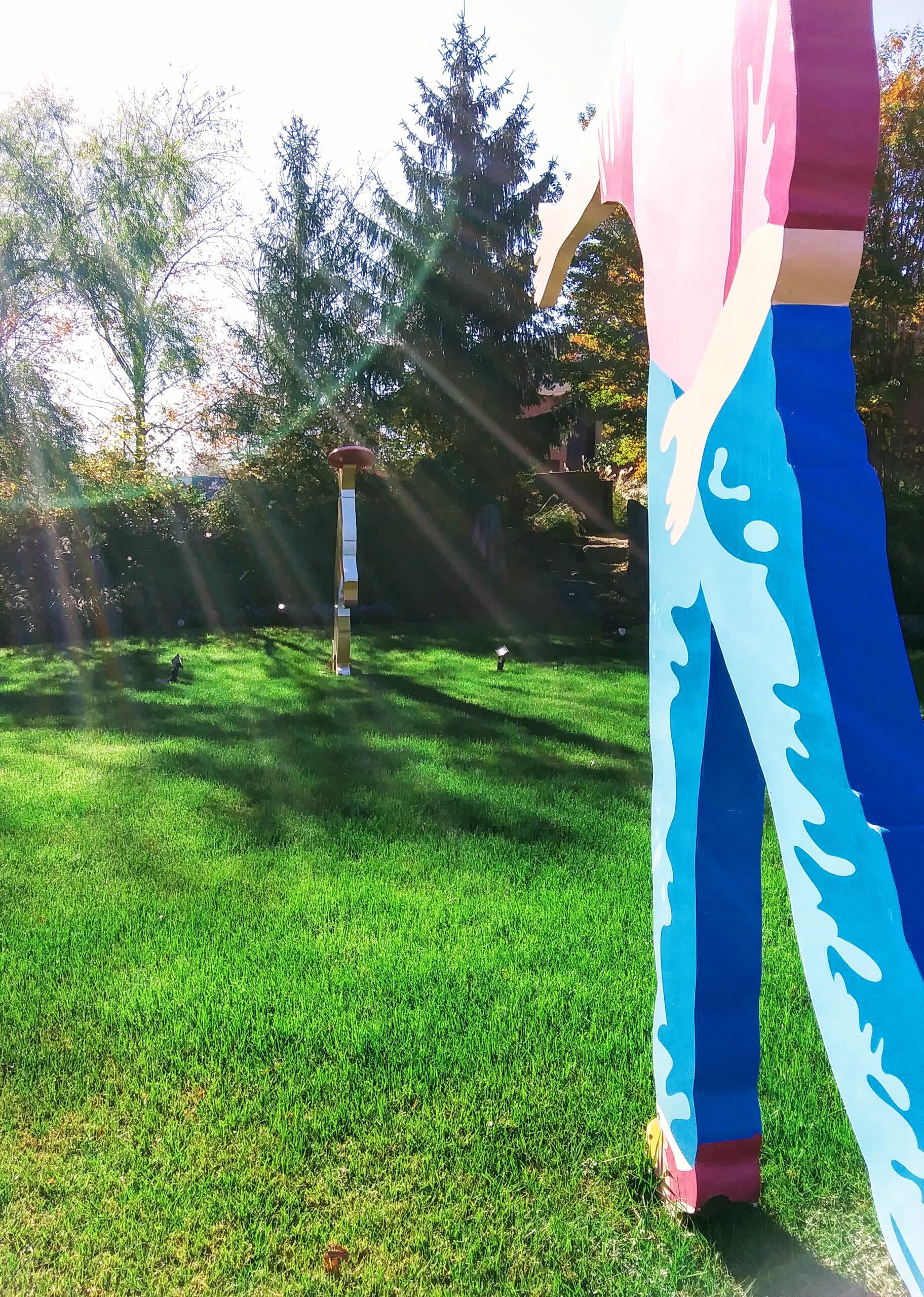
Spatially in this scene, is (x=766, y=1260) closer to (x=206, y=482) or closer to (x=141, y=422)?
(x=206, y=482)

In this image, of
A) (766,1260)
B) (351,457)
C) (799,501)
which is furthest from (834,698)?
(351,457)

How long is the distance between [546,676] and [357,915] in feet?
18.5

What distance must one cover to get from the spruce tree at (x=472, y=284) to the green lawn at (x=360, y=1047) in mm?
10786

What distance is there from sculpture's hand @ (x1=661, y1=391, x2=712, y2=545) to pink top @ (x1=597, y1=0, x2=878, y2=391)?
6 centimetres

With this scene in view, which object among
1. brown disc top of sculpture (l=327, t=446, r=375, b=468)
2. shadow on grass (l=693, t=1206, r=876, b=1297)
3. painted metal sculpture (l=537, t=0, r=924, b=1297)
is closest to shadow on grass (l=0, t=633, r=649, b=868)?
brown disc top of sculpture (l=327, t=446, r=375, b=468)

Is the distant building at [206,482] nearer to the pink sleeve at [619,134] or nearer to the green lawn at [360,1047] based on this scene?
the green lawn at [360,1047]

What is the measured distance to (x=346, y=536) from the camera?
8344 mm

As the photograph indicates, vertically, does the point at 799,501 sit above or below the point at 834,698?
above

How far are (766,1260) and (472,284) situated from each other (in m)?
15.6

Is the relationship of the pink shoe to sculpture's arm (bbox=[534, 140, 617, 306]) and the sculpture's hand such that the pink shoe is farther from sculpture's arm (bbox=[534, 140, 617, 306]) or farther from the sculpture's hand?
sculpture's arm (bbox=[534, 140, 617, 306])

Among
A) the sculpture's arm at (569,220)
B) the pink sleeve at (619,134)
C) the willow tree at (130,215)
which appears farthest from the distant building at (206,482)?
the pink sleeve at (619,134)

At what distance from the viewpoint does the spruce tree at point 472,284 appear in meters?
15.5

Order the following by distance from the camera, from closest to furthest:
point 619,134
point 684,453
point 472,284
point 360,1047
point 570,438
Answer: point 684,453 → point 619,134 → point 360,1047 → point 472,284 → point 570,438

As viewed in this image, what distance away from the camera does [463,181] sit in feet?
51.4
